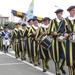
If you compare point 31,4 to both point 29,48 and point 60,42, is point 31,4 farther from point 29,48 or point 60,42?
point 60,42

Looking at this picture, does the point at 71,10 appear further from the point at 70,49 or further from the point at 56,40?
the point at 56,40

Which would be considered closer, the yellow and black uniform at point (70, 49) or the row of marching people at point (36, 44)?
the yellow and black uniform at point (70, 49)

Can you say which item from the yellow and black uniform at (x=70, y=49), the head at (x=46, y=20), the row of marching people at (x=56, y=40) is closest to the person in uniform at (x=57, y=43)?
the row of marching people at (x=56, y=40)

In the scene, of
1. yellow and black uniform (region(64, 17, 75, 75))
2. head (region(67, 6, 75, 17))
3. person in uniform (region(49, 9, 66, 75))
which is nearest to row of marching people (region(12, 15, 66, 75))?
person in uniform (region(49, 9, 66, 75))

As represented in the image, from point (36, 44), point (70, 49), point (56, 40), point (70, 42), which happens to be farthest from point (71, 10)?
point (36, 44)

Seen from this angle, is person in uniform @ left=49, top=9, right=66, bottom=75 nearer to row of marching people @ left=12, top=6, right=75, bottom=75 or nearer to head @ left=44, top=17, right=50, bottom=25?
row of marching people @ left=12, top=6, right=75, bottom=75

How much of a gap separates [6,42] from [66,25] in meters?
10.5

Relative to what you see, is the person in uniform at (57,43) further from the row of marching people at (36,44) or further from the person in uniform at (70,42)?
the person in uniform at (70,42)

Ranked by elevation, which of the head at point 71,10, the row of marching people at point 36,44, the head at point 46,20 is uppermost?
the head at point 71,10

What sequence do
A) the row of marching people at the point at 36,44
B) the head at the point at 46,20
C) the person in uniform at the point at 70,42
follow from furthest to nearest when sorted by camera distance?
the head at the point at 46,20 → the row of marching people at the point at 36,44 → the person in uniform at the point at 70,42

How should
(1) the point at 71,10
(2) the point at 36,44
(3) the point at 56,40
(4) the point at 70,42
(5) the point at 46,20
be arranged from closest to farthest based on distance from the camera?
1. (4) the point at 70,42
2. (1) the point at 71,10
3. (3) the point at 56,40
4. (5) the point at 46,20
5. (2) the point at 36,44

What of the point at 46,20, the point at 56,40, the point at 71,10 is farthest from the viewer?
the point at 46,20

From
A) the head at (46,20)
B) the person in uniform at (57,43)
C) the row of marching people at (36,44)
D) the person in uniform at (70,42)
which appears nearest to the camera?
the person in uniform at (70,42)

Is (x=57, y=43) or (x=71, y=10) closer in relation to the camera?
(x=71, y=10)
